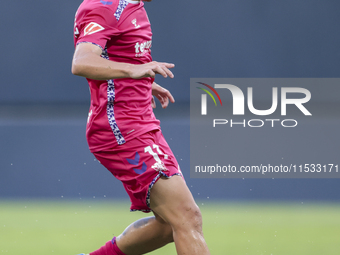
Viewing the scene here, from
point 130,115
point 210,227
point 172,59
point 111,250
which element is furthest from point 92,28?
point 172,59

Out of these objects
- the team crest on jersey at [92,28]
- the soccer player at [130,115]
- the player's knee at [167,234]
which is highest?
the team crest on jersey at [92,28]

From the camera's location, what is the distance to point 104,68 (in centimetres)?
218

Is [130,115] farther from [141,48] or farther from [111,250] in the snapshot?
[111,250]

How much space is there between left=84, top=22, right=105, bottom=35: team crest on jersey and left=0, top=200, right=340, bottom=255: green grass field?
1707 mm

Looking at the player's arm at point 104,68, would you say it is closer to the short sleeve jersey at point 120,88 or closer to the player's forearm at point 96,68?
the player's forearm at point 96,68

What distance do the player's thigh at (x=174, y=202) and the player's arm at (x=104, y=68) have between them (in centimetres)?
51

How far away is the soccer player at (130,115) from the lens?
222 centimetres

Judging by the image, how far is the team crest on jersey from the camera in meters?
2.27

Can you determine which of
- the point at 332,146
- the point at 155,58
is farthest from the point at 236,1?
the point at 332,146

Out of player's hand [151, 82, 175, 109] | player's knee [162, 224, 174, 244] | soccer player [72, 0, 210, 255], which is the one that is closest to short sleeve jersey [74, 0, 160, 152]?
soccer player [72, 0, 210, 255]

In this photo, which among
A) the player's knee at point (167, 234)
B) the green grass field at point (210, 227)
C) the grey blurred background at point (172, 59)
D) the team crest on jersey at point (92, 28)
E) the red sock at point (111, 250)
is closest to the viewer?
the team crest on jersey at point (92, 28)

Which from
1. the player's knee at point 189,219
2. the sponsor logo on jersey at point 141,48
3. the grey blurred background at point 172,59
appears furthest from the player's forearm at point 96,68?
the grey blurred background at point 172,59

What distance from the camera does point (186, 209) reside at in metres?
2.31

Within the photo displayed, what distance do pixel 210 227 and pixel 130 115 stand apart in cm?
199
